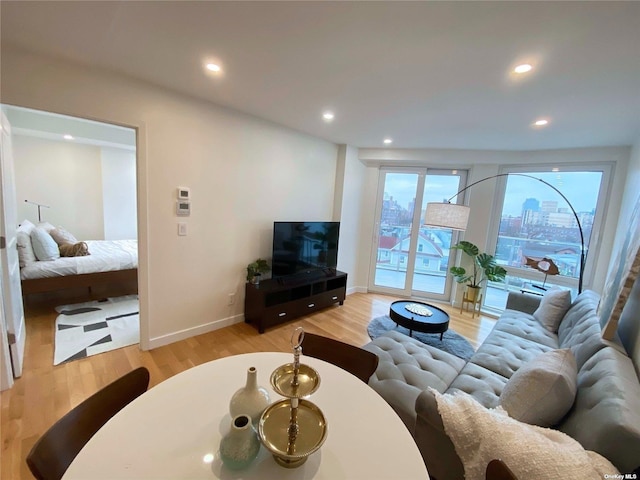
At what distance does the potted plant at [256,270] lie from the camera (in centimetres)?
312

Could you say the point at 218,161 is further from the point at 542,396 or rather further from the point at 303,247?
the point at 542,396

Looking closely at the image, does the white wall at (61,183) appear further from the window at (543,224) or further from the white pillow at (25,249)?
the window at (543,224)

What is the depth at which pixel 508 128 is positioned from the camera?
2781mm

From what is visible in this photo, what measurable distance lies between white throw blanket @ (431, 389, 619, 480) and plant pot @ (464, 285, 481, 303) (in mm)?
3145

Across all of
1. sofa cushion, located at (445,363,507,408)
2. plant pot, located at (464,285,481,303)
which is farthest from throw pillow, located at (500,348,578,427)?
plant pot, located at (464,285,481,303)

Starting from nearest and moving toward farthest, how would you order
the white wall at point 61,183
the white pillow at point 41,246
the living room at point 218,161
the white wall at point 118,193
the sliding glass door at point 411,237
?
1. the living room at point 218,161
2. the white pillow at point 41,246
3. the sliding glass door at point 411,237
4. the white wall at point 61,183
5. the white wall at point 118,193

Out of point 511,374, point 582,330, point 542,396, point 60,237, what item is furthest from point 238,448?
point 60,237

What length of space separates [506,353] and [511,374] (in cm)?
25

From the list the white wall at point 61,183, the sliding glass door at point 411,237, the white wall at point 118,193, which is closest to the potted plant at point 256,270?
the sliding glass door at point 411,237

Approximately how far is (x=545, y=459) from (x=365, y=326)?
99.7 inches

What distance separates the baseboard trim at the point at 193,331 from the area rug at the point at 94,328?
25 cm

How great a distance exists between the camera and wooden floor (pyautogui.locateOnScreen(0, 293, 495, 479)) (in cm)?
166

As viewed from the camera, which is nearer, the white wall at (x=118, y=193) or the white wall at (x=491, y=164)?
the white wall at (x=491, y=164)

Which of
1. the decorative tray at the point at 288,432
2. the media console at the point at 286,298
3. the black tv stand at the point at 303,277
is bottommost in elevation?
the media console at the point at 286,298
